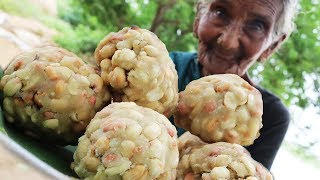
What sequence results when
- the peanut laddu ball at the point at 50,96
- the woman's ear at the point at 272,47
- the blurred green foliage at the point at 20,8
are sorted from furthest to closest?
the blurred green foliage at the point at 20,8
the woman's ear at the point at 272,47
the peanut laddu ball at the point at 50,96

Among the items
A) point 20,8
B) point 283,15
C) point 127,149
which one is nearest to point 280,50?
point 283,15

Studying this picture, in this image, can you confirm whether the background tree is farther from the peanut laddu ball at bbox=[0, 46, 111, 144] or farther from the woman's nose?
the peanut laddu ball at bbox=[0, 46, 111, 144]

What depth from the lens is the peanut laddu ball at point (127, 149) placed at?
698mm

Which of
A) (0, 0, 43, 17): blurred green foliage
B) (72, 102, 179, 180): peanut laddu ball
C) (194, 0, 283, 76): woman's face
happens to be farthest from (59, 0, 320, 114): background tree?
(0, 0, 43, 17): blurred green foliage

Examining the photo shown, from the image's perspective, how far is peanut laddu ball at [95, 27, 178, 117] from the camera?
837 millimetres

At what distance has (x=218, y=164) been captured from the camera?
791mm

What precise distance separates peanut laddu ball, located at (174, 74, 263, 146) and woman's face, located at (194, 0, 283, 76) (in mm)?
995

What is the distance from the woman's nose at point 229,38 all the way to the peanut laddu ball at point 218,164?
116 centimetres

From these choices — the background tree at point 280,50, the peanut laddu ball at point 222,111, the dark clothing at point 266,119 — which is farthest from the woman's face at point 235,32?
the background tree at point 280,50

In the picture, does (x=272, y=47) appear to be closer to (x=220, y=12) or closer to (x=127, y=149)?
(x=220, y=12)

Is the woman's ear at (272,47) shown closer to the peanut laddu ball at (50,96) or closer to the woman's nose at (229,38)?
the woman's nose at (229,38)

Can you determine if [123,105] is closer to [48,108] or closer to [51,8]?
[48,108]

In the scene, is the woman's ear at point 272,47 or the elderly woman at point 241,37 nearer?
the elderly woman at point 241,37

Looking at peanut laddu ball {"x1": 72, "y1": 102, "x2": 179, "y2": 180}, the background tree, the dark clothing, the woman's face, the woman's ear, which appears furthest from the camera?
the background tree
